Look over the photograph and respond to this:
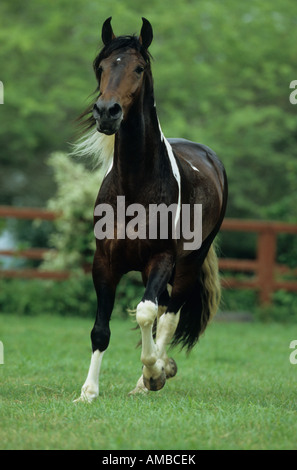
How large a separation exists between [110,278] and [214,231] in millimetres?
1496

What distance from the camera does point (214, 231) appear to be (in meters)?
6.11

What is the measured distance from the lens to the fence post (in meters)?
12.4

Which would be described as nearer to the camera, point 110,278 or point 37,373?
point 110,278

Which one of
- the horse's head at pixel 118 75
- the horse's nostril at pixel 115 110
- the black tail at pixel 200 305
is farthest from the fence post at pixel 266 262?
the horse's nostril at pixel 115 110

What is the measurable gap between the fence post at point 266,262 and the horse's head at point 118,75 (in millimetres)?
8086

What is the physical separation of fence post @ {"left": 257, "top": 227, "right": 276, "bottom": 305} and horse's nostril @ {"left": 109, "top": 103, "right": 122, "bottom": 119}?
850cm

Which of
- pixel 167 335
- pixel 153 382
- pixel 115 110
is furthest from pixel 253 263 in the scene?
pixel 115 110

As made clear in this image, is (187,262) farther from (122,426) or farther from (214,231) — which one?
(122,426)

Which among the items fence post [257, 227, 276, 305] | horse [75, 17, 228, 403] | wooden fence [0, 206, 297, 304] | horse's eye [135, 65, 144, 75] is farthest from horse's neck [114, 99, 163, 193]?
fence post [257, 227, 276, 305]

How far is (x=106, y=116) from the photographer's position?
4.26m

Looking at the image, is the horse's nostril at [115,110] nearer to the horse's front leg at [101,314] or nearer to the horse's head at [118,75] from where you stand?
the horse's head at [118,75]

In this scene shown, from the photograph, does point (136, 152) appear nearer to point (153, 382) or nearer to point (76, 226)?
point (153, 382)

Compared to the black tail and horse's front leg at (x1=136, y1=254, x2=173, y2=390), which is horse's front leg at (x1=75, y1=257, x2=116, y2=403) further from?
the black tail

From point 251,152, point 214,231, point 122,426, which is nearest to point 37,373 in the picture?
point 214,231
